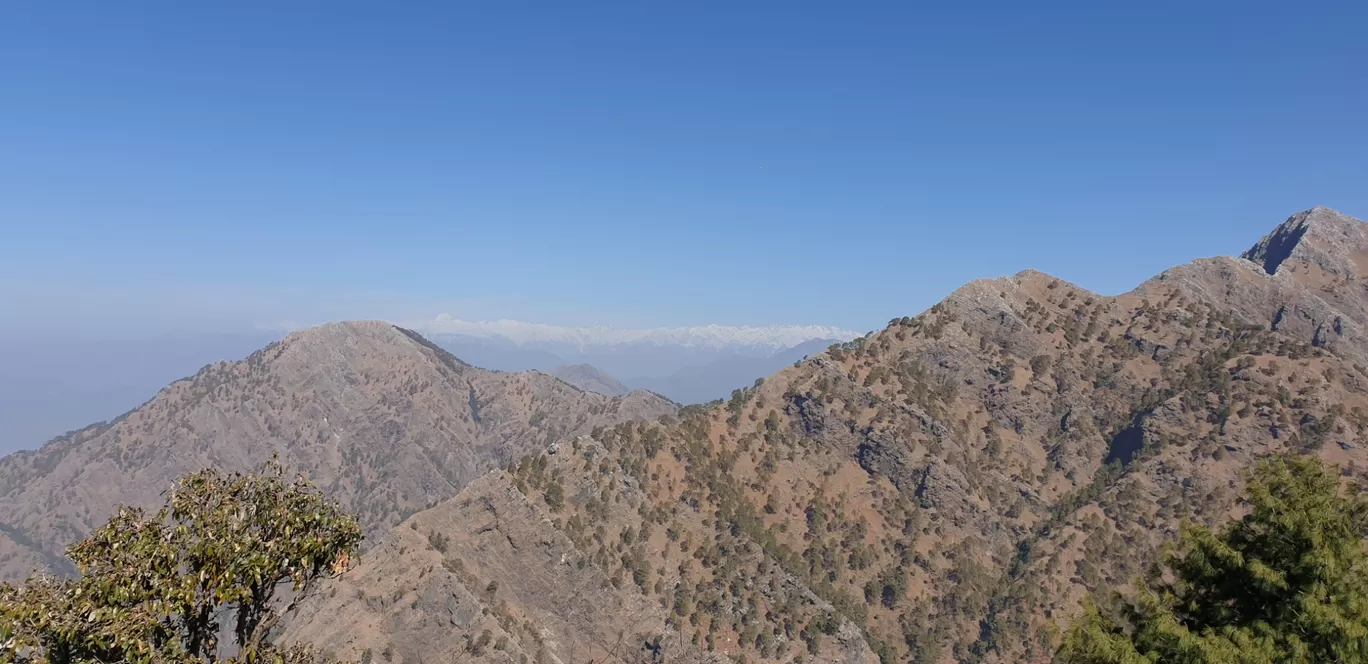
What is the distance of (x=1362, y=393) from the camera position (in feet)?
312

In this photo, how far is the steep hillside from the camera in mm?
70500

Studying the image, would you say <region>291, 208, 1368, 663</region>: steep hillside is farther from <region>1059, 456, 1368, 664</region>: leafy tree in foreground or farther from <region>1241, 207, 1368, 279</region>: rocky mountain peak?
<region>1059, 456, 1368, 664</region>: leafy tree in foreground

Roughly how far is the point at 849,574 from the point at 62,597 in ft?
279

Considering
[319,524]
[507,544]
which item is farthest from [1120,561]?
[319,524]

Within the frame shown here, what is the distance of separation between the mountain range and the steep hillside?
0.32 m

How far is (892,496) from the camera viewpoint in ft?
313

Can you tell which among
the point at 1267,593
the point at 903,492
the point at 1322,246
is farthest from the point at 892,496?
the point at 1322,246

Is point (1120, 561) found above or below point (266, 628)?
below

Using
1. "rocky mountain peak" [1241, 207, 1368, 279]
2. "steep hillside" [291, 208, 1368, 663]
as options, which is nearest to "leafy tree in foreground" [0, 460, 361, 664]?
"steep hillside" [291, 208, 1368, 663]

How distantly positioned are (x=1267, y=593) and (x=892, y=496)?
80079mm

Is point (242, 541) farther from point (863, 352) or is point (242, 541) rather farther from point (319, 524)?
point (863, 352)

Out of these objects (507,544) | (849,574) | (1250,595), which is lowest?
(849,574)

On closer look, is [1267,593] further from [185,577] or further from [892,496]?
[892,496]

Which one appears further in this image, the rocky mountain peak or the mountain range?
the rocky mountain peak
